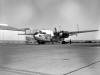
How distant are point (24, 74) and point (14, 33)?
Answer: 8873cm

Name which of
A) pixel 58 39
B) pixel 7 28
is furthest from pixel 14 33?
pixel 58 39

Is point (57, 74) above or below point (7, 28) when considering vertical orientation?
below

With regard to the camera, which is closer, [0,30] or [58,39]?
[58,39]

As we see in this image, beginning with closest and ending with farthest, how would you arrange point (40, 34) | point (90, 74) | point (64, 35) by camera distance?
point (90, 74), point (40, 34), point (64, 35)

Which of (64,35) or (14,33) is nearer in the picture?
(64,35)

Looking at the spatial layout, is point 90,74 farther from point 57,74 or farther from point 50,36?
point 50,36

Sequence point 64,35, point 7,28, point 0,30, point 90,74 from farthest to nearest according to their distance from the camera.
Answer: point 7,28
point 0,30
point 64,35
point 90,74

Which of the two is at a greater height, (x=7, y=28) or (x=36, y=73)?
(x=7, y=28)

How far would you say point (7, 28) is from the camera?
86938 millimetres

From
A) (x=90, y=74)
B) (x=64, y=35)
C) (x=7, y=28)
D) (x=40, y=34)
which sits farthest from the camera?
(x=7, y=28)

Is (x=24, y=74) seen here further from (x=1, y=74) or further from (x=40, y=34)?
(x=40, y=34)

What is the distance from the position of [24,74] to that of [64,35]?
3498 centimetres

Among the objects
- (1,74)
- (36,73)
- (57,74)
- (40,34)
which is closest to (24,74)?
(36,73)

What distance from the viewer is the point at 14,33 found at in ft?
296
